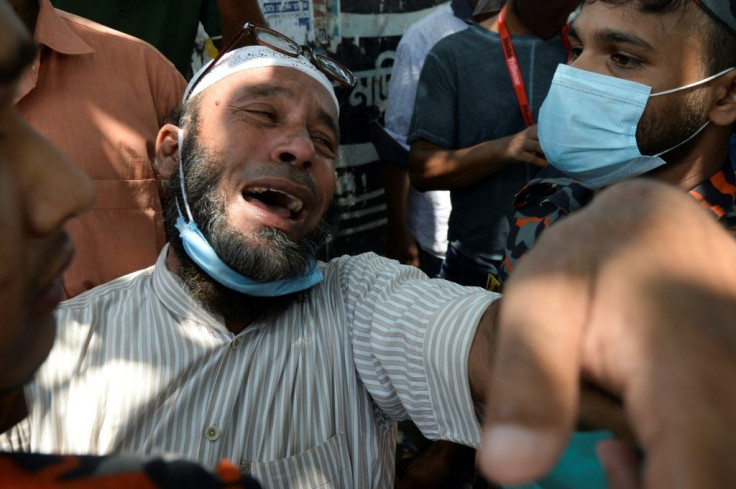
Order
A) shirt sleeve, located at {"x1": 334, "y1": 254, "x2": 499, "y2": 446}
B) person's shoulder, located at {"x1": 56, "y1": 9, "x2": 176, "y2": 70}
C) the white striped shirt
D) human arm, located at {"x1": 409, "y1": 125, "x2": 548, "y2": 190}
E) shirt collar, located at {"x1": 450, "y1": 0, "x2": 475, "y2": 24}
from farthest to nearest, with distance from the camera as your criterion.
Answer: shirt collar, located at {"x1": 450, "y1": 0, "x2": 475, "y2": 24} < human arm, located at {"x1": 409, "y1": 125, "x2": 548, "y2": 190} < person's shoulder, located at {"x1": 56, "y1": 9, "x2": 176, "y2": 70} < the white striped shirt < shirt sleeve, located at {"x1": 334, "y1": 254, "x2": 499, "y2": 446}

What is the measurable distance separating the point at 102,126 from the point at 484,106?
170cm

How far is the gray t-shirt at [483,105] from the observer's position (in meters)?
3.38

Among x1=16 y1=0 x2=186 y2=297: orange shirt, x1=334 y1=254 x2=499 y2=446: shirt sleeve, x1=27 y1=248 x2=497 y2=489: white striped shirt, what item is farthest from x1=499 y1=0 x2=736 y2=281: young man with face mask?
x1=16 y1=0 x2=186 y2=297: orange shirt

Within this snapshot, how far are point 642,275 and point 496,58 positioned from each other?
2.80 meters

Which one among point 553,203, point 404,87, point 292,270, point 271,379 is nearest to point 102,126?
point 292,270

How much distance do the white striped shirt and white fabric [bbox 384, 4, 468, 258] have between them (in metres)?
1.90

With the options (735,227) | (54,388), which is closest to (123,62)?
(54,388)

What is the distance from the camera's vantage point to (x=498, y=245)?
3.45 meters

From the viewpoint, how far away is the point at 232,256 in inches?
83.9

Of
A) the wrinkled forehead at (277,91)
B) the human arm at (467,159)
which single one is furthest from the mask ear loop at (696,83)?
the wrinkled forehead at (277,91)

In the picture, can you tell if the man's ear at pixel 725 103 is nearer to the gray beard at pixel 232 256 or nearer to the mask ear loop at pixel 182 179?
the gray beard at pixel 232 256

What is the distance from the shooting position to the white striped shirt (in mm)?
1854

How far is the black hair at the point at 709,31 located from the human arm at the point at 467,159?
84 cm

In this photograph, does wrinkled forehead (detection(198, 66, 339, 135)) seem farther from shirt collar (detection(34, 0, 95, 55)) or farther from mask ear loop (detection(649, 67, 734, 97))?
mask ear loop (detection(649, 67, 734, 97))
